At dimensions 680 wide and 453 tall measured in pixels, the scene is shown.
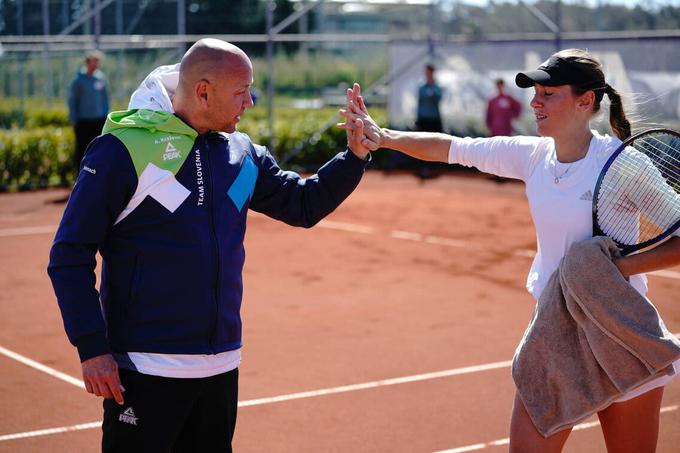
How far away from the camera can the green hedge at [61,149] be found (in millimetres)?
17125

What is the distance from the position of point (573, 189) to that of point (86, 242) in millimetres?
1833

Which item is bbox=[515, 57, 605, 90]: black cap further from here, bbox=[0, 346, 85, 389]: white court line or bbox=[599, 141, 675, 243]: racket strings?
bbox=[0, 346, 85, 389]: white court line

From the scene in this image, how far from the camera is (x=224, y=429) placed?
3.59 m

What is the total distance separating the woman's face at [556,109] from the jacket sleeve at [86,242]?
1.60m

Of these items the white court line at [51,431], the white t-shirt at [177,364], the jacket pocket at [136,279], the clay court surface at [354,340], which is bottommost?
the clay court surface at [354,340]

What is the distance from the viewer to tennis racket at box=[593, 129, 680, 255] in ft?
11.7

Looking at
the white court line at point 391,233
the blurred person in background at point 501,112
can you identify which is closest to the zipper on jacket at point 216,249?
the white court line at point 391,233

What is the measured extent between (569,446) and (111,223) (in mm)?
3276

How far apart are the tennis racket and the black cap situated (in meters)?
0.29

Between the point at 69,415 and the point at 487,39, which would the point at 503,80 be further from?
the point at 69,415

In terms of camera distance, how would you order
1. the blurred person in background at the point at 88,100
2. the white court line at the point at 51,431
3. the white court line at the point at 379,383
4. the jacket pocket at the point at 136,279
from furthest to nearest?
the blurred person in background at the point at 88,100 < the white court line at the point at 379,383 < the white court line at the point at 51,431 < the jacket pocket at the point at 136,279

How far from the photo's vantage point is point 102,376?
325 centimetres

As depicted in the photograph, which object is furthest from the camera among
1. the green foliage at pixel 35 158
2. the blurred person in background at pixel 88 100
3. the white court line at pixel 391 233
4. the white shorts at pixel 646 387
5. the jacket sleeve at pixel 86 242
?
→ the green foliage at pixel 35 158

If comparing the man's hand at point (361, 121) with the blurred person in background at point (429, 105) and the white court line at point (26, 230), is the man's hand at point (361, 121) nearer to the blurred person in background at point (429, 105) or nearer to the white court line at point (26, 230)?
the white court line at point (26, 230)
